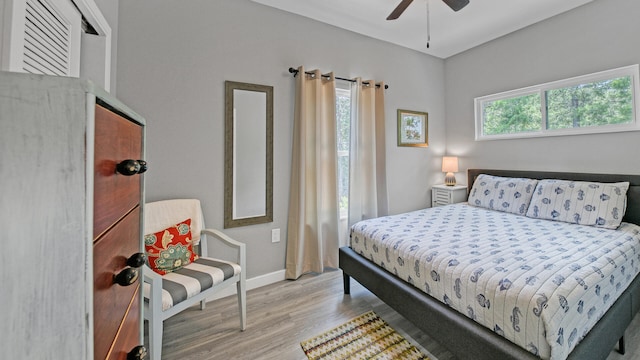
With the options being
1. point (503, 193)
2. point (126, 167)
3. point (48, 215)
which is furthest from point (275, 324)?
point (503, 193)

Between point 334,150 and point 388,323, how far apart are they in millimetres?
1711

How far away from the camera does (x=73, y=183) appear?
0.45 m

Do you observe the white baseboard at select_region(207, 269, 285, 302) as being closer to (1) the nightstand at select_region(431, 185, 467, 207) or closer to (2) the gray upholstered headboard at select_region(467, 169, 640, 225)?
(1) the nightstand at select_region(431, 185, 467, 207)

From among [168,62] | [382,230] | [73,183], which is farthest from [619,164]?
[168,62]

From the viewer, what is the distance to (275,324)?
1.94 metres

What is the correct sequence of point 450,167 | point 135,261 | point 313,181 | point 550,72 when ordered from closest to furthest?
point 135,261 → point 313,181 → point 550,72 → point 450,167

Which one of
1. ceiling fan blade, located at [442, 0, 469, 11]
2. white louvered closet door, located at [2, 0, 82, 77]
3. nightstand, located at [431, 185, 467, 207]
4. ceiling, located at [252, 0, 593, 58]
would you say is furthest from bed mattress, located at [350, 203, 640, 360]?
ceiling, located at [252, 0, 593, 58]

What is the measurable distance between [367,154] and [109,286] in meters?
2.73

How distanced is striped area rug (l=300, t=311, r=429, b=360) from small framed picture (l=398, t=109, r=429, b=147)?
236cm

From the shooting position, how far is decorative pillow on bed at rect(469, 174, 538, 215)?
272 centimetres

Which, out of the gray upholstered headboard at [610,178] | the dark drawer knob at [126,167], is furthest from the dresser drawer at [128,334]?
the gray upholstered headboard at [610,178]

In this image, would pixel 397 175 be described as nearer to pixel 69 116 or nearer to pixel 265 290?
pixel 265 290

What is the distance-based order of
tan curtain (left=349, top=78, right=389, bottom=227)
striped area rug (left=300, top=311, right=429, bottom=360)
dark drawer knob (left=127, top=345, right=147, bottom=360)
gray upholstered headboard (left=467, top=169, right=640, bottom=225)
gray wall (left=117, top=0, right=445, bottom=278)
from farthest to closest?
tan curtain (left=349, top=78, right=389, bottom=227)
gray upholstered headboard (left=467, top=169, right=640, bottom=225)
gray wall (left=117, top=0, right=445, bottom=278)
striped area rug (left=300, top=311, right=429, bottom=360)
dark drawer knob (left=127, top=345, right=147, bottom=360)

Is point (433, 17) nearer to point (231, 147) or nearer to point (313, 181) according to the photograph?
point (313, 181)
